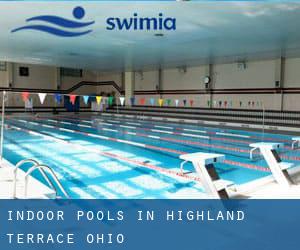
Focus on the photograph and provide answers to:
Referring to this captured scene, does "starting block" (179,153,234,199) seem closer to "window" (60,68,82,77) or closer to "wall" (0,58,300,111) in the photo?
"wall" (0,58,300,111)

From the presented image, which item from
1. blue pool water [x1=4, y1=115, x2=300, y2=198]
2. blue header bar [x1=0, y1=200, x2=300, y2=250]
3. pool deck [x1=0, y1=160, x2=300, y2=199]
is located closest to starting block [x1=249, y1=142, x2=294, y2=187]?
pool deck [x1=0, y1=160, x2=300, y2=199]

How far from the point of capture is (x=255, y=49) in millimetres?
11656

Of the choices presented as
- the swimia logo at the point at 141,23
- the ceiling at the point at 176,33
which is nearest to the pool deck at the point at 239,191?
the ceiling at the point at 176,33

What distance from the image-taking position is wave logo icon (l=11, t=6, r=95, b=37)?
741cm

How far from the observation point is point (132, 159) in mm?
7012

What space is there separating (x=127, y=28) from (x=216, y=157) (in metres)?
5.61

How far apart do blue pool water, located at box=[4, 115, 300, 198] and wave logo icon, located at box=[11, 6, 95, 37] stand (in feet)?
10.8

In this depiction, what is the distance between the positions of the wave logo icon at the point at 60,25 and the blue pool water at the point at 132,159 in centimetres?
330

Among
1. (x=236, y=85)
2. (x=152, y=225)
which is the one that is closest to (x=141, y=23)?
(x=152, y=225)

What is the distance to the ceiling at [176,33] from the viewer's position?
654cm

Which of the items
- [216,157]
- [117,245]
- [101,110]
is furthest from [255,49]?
[101,110]

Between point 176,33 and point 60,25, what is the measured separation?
3286 mm

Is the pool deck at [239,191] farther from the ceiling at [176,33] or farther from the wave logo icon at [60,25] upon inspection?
the wave logo icon at [60,25]

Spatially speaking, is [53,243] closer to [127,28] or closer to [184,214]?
[184,214]
